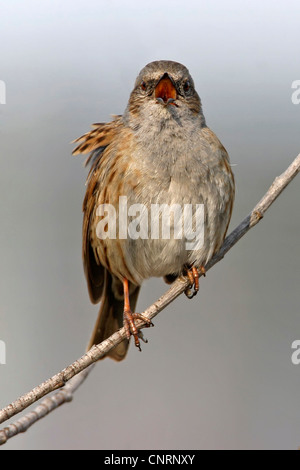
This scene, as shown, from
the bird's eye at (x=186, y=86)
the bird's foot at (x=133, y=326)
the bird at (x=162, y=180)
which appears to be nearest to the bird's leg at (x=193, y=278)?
the bird at (x=162, y=180)

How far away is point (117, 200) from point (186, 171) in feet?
1.41

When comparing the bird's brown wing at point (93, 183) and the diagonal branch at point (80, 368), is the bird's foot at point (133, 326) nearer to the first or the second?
the diagonal branch at point (80, 368)

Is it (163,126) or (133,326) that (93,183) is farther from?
(133,326)

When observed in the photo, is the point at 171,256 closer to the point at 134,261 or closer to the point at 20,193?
the point at 134,261

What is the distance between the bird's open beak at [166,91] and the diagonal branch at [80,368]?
Result: 30.2 inches

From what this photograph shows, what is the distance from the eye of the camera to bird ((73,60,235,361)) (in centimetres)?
389

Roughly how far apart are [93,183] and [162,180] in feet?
1.94

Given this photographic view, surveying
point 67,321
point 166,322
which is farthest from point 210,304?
point 67,321

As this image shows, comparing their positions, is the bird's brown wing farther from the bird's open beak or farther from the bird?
the bird's open beak

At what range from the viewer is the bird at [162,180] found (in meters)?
3.89

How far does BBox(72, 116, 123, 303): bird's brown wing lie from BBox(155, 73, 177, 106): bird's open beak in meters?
0.47

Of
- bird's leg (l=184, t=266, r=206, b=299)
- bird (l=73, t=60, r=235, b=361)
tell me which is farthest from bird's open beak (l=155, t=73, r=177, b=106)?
bird's leg (l=184, t=266, r=206, b=299)

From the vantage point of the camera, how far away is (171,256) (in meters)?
4.02

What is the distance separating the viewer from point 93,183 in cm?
430
